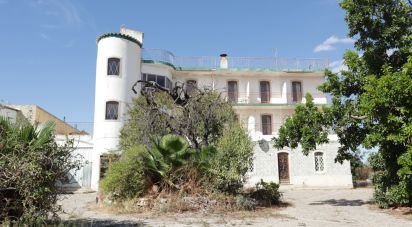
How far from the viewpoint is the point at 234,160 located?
1330cm

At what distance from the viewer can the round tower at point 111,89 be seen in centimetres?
2441

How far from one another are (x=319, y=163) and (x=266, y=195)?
42.5 ft

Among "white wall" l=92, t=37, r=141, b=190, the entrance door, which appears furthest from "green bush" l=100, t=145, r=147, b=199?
the entrance door

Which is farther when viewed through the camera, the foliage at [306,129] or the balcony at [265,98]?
the balcony at [265,98]

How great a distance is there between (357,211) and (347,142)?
2913 mm

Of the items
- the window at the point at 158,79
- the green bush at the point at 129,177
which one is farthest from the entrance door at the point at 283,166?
the green bush at the point at 129,177

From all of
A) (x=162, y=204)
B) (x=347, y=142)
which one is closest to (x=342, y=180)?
(x=347, y=142)

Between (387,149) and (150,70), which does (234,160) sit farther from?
(150,70)

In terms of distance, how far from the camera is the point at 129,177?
530 inches

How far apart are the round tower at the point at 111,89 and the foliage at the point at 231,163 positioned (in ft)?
40.2

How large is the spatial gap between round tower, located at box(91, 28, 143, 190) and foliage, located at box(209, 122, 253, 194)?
12.3 metres

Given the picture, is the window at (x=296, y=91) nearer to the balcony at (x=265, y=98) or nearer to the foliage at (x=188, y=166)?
the balcony at (x=265, y=98)

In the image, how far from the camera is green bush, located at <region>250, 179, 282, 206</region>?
14875mm

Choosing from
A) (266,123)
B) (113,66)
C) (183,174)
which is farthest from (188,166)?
(266,123)
